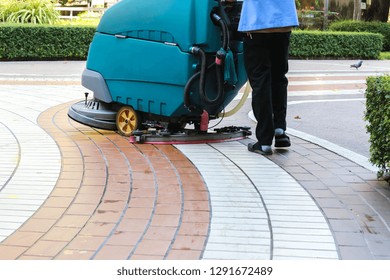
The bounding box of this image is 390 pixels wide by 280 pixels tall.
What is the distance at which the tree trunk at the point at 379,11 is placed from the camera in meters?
27.9

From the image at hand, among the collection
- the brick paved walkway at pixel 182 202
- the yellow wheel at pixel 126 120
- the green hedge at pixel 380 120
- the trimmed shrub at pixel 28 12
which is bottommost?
the brick paved walkway at pixel 182 202

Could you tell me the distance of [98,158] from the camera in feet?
17.4

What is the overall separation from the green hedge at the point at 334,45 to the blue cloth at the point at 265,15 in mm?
14905

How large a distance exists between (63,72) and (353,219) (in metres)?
10.5

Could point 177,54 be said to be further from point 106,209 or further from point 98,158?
point 106,209

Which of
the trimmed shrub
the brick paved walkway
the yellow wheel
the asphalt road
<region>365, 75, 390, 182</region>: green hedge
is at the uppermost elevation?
the trimmed shrub

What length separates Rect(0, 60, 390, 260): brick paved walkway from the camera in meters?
3.31

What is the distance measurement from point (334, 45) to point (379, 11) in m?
8.32

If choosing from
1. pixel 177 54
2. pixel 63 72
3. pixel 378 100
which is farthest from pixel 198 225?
pixel 63 72

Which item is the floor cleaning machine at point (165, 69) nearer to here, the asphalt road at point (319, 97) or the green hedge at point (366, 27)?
the asphalt road at point (319, 97)

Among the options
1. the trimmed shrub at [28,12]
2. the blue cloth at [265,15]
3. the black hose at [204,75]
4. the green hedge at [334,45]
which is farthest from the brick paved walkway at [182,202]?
the green hedge at [334,45]

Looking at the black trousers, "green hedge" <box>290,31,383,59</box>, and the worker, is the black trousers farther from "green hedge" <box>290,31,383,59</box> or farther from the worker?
"green hedge" <box>290,31,383,59</box>

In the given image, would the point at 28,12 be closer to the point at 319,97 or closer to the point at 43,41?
the point at 43,41

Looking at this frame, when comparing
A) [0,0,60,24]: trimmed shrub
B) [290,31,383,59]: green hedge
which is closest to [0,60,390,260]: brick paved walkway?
[0,0,60,24]: trimmed shrub
